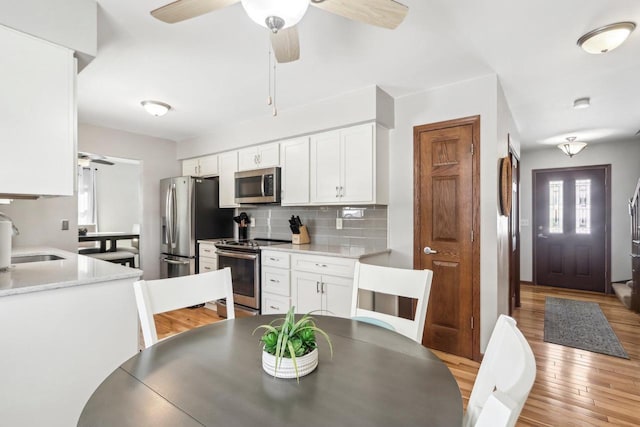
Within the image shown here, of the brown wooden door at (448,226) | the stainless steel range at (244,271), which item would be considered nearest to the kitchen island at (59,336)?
the stainless steel range at (244,271)

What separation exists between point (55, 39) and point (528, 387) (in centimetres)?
243

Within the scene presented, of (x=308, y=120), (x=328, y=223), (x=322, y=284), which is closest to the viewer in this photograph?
(x=322, y=284)

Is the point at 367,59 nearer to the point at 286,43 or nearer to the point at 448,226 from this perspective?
the point at 286,43

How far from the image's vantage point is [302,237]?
386cm

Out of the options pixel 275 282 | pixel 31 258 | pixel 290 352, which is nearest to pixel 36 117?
pixel 31 258

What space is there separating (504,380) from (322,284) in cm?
243

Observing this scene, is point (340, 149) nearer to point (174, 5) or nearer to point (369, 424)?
point (174, 5)

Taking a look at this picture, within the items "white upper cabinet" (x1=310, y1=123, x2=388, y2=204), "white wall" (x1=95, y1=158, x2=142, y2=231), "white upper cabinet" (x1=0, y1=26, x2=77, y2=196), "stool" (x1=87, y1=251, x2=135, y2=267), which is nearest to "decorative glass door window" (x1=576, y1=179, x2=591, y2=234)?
"white upper cabinet" (x1=310, y1=123, x2=388, y2=204)

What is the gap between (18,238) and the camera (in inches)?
135

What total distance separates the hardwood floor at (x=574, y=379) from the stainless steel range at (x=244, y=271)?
19.1 inches

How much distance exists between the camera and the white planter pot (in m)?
0.93

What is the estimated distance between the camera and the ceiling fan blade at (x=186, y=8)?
1.34m

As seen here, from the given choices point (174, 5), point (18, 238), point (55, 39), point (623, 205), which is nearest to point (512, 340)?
point (174, 5)

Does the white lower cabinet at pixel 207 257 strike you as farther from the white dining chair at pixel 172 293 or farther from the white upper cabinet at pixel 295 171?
the white dining chair at pixel 172 293
